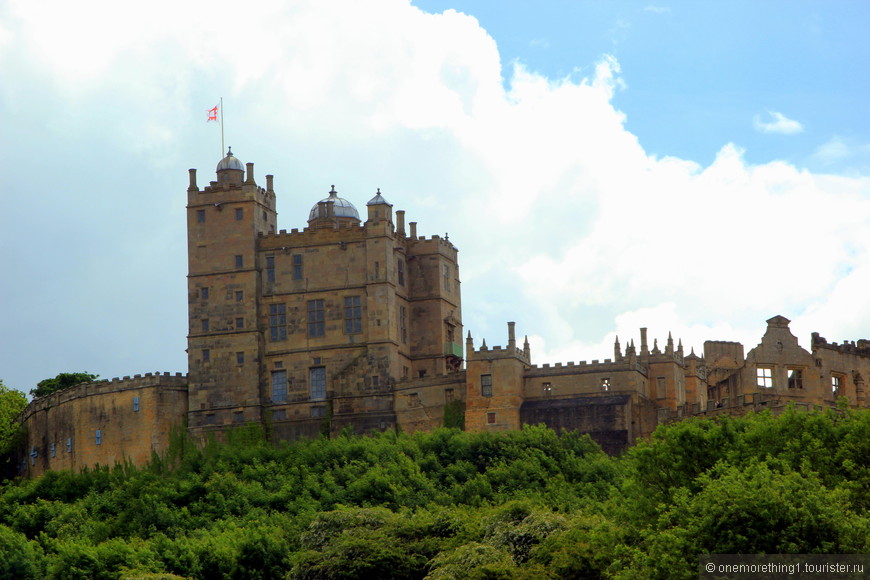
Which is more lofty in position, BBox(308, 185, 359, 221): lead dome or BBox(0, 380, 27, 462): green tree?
BBox(308, 185, 359, 221): lead dome

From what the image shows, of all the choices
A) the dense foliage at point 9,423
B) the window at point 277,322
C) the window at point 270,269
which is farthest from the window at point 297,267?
the dense foliage at point 9,423

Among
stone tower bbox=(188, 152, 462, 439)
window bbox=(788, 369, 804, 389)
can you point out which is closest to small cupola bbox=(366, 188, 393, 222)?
stone tower bbox=(188, 152, 462, 439)

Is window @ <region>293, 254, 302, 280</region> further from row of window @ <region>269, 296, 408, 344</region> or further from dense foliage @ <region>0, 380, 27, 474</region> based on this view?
dense foliage @ <region>0, 380, 27, 474</region>

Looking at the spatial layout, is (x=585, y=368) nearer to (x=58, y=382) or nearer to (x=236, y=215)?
(x=236, y=215)

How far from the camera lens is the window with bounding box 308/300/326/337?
92.2 m

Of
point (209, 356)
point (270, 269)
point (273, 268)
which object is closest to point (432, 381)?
point (273, 268)

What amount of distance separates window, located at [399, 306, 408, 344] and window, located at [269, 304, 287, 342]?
6.22 metres

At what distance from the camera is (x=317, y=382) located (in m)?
92.2

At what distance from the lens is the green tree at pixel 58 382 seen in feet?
391

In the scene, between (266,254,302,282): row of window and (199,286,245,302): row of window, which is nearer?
(266,254,302,282): row of window

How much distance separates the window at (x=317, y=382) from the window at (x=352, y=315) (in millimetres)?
2645

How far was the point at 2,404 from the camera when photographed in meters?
110

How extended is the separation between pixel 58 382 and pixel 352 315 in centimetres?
3642

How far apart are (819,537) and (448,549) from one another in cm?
2044
